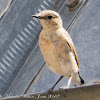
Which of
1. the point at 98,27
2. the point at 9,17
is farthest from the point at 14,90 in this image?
the point at 98,27

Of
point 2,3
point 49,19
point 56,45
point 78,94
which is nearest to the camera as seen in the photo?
point 78,94

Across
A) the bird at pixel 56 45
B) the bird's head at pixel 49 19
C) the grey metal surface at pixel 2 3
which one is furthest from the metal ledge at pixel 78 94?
the grey metal surface at pixel 2 3

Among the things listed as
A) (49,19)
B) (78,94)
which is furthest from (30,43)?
(78,94)

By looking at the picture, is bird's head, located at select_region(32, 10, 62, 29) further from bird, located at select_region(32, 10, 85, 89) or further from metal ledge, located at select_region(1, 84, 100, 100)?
metal ledge, located at select_region(1, 84, 100, 100)

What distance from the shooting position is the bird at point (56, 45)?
14.7ft

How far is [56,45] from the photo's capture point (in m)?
4.46

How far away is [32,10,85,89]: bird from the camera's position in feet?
14.7

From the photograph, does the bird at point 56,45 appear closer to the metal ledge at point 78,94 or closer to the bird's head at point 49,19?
the bird's head at point 49,19

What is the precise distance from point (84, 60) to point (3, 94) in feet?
4.18

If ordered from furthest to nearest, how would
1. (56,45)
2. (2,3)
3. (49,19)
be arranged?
(2,3), (49,19), (56,45)

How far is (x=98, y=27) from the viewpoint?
5.69 m

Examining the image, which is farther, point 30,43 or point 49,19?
point 30,43

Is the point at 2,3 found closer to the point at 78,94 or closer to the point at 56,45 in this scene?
the point at 56,45

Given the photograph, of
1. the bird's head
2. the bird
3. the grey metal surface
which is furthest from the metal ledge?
the grey metal surface
